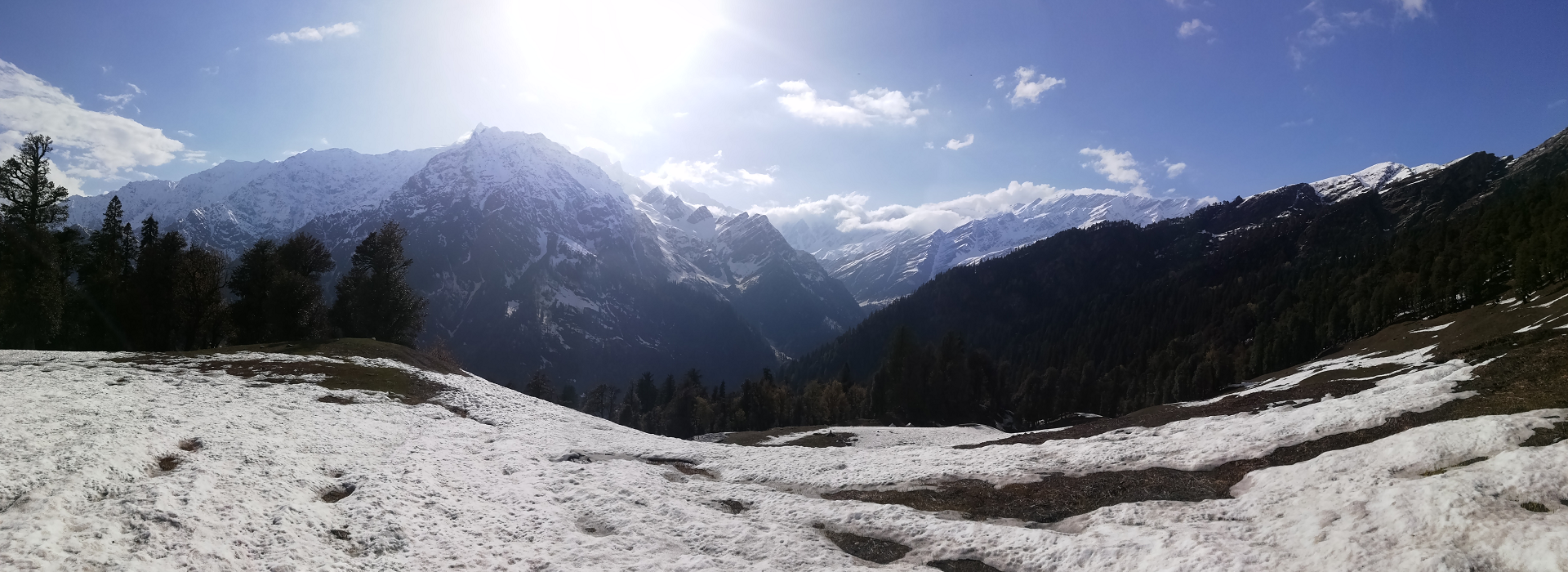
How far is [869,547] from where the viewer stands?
68.2ft

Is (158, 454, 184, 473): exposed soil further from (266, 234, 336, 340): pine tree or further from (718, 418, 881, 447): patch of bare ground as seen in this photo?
(266, 234, 336, 340): pine tree

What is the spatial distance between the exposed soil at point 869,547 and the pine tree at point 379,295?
75.7 meters

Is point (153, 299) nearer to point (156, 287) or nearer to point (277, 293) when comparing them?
point (156, 287)

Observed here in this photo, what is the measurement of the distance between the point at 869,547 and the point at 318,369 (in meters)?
44.9

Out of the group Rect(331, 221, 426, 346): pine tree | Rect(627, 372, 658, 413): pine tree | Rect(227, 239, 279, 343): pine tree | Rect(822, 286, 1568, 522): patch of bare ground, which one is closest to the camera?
Rect(822, 286, 1568, 522): patch of bare ground

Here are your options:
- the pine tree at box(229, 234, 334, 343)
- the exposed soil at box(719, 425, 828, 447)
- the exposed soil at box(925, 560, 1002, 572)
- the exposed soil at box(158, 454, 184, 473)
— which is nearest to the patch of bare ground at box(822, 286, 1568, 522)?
the exposed soil at box(925, 560, 1002, 572)

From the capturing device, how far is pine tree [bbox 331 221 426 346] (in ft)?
252

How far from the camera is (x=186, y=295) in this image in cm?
6606

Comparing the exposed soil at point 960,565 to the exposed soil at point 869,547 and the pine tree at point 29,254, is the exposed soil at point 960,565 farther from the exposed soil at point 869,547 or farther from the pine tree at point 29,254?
the pine tree at point 29,254

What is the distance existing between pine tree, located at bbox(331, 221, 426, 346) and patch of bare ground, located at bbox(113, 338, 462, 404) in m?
21.6

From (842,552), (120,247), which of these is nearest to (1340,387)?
(842,552)

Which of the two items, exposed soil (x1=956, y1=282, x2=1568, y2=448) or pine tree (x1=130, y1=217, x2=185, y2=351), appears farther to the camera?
pine tree (x1=130, y1=217, x2=185, y2=351)

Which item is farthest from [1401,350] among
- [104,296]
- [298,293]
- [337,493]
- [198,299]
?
[104,296]

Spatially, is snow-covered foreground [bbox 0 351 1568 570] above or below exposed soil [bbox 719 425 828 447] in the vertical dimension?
above
